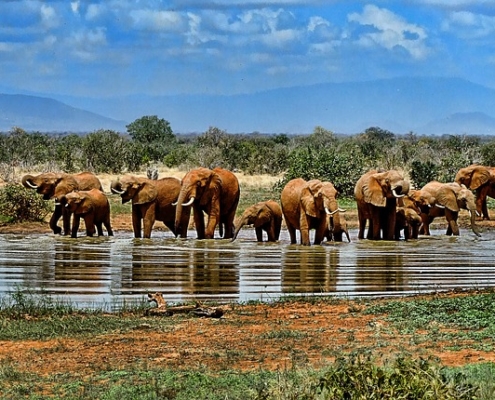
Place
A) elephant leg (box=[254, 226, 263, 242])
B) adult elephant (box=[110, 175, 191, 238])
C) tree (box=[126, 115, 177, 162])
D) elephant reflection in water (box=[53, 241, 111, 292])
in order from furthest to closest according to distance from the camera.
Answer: tree (box=[126, 115, 177, 162]) → adult elephant (box=[110, 175, 191, 238]) → elephant leg (box=[254, 226, 263, 242]) → elephant reflection in water (box=[53, 241, 111, 292])

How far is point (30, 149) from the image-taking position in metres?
56.4

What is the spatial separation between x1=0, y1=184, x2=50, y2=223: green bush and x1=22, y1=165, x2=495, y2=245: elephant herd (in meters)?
0.64

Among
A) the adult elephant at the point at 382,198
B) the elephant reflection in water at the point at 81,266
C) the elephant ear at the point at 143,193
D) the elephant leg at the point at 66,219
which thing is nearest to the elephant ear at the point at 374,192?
the adult elephant at the point at 382,198

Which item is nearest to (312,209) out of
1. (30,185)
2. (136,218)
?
(136,218)

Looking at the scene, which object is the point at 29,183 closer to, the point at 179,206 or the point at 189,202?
the point at 179,206

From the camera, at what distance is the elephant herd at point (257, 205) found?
25859 millimetres

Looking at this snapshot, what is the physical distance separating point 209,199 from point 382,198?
14.2 feet

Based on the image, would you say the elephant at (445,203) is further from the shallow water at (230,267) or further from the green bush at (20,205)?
the green bush at (20,205)

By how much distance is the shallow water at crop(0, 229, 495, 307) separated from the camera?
1727 cm

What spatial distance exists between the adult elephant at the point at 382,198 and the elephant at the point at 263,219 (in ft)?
7.40

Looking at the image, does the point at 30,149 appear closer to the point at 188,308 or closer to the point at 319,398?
the point at 188,308

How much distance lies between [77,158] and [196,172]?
26.3 m

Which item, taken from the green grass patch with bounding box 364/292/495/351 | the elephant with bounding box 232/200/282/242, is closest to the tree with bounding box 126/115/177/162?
the elephant with bounding box 232/200/282/242

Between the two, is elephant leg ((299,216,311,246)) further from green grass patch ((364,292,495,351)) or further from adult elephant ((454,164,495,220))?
green grass patch ((364,292,495,351))
